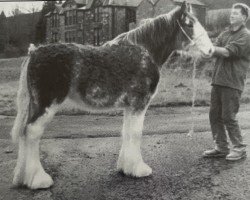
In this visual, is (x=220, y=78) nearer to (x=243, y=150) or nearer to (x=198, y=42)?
(x=198, y=42)

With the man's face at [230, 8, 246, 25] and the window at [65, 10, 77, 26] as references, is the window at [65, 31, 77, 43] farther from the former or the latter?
the man's face at [230, 8, 246, 25]

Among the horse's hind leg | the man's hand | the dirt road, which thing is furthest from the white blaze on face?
the horse's hind leg

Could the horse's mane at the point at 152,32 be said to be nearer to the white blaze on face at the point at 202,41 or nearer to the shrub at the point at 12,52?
the white blaze on face at the point at 202,41

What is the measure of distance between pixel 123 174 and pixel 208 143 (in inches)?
99.7

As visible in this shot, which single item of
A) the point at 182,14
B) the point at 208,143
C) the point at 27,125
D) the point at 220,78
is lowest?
the point at 208,143

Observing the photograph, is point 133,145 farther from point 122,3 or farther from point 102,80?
point 122,3

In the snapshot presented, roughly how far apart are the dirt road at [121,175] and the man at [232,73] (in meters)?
0.60

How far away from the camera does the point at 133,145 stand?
556 cm

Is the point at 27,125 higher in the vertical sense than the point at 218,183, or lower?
higher

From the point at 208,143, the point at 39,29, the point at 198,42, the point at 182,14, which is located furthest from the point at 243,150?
the point at 39,29

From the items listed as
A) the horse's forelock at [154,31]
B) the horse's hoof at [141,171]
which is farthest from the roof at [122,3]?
the horse's hoof at [141,171]

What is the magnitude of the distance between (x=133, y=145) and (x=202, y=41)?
1.82 metres

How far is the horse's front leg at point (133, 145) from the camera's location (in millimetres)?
5543

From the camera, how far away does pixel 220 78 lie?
6.32m
